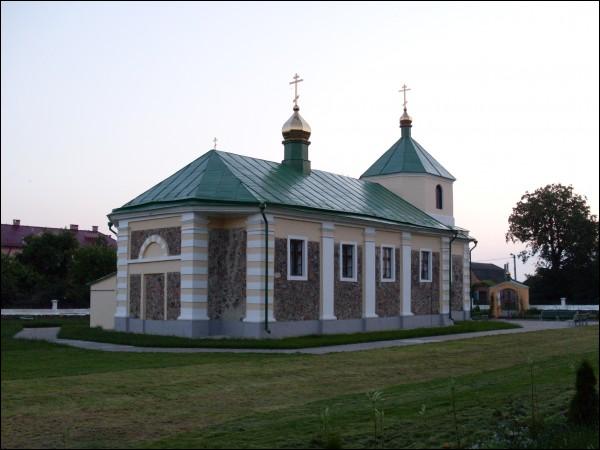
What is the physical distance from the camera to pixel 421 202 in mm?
33531

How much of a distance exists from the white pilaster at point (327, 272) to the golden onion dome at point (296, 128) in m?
5.49

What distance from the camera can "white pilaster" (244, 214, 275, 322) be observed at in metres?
21.7

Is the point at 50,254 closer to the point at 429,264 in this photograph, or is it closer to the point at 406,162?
the point at 406,162

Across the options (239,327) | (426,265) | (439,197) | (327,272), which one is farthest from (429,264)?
(239,327)

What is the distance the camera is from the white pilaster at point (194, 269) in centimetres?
2167

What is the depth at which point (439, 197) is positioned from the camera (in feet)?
115

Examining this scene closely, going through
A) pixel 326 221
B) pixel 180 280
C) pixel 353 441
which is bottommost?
pixel 353 441

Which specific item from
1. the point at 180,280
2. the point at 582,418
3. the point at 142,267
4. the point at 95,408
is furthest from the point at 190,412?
the point at 142,267

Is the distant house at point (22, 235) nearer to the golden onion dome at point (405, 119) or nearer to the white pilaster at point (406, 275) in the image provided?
the golden onion dome at point (405, 119)

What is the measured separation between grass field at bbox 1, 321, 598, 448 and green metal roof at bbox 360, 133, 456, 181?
17620mm

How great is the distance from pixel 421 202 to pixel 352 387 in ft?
72.7

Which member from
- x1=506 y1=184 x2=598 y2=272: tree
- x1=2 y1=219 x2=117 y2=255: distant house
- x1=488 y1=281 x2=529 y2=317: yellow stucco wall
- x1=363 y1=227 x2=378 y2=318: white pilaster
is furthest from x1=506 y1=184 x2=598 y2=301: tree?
x1=2 y1=219 x2=117 y2=255: distant house

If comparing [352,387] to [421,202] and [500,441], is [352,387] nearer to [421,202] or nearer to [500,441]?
[500,441]

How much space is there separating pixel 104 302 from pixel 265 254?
26.3 feet
